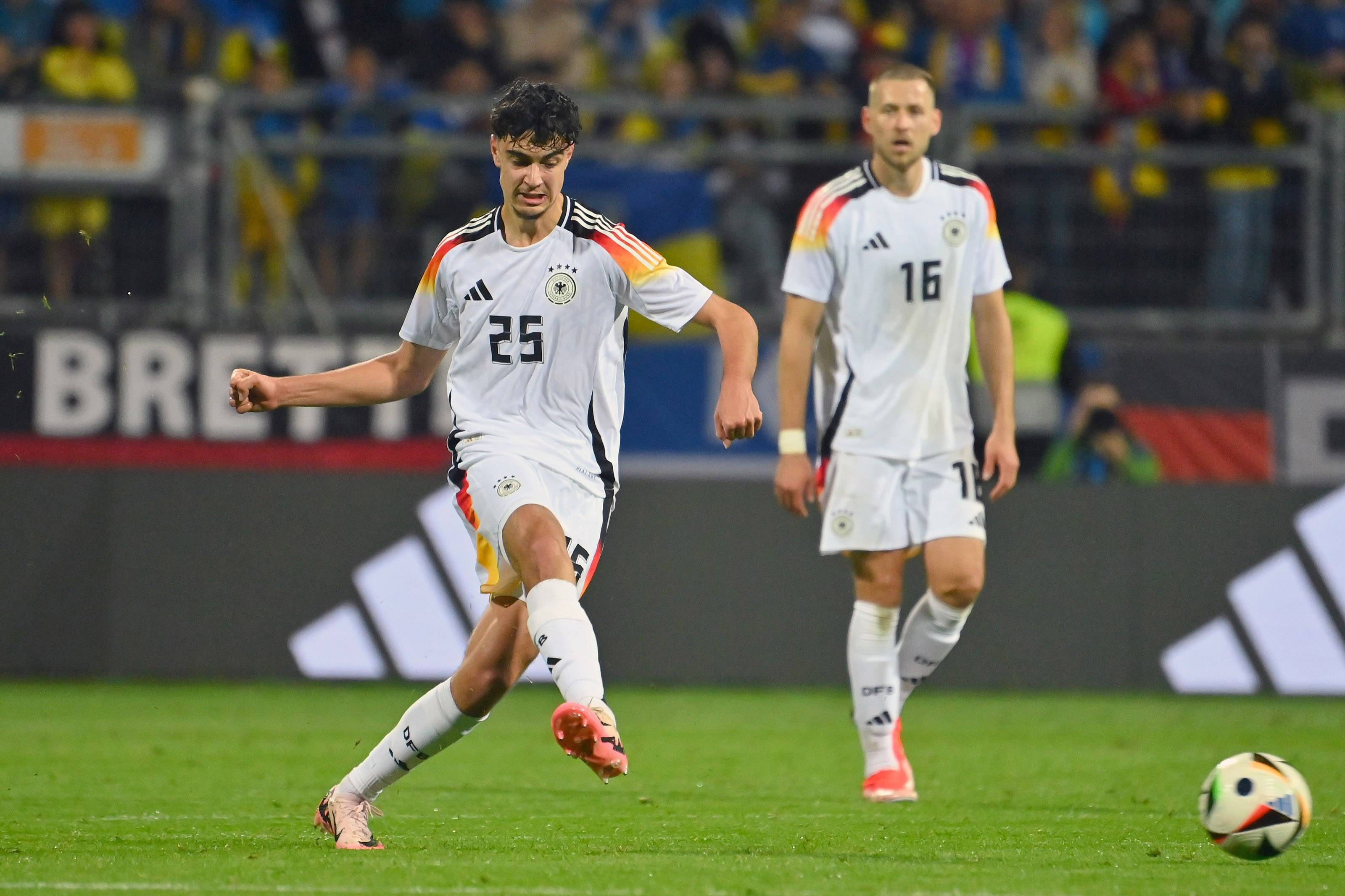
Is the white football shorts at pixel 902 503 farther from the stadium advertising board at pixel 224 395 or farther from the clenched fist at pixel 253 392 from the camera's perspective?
the stadium advertising board at pixel 224 395

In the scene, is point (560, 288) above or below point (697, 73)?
below

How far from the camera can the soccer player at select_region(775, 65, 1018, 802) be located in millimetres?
7293

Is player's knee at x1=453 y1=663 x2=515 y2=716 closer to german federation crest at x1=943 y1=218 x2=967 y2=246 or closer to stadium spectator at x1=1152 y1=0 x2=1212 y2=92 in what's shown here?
german federation crest at x1=943 y1=218 x2=967 y2=246

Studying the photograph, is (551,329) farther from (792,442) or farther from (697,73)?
(697,73)

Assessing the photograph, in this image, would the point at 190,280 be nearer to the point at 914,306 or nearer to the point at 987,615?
the point at 987,615

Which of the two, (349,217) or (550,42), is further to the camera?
(550,42)

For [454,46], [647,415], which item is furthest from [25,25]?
[647,415]

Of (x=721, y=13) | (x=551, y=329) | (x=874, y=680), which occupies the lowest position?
(x=874, y=680)

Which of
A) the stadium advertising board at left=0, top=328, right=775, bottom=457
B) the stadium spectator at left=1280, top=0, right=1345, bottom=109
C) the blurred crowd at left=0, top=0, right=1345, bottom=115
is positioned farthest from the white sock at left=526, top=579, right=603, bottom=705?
the stadium spectator at left=1280, top=0, right=1345, bottom=109

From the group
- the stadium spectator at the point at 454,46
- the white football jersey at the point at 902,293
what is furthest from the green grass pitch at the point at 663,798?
the stadium spectator at the point at 454,46

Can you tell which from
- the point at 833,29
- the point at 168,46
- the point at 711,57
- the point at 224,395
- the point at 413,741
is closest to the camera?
the point at 413,741

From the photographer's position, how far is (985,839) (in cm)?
612

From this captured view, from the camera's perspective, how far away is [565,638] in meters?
5.30

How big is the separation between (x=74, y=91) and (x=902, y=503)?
24.6 feet
